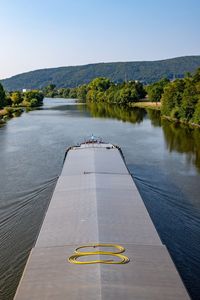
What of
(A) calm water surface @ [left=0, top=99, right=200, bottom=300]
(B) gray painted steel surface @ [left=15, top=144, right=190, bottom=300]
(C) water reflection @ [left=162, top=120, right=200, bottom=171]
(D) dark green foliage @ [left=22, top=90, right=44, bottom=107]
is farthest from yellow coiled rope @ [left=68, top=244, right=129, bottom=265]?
(D) dark green foliage @ [left=22, top=90, right=44, bottom=107]

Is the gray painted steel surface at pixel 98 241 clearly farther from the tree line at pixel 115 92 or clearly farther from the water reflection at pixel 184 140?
the tree line at pixel 115 92

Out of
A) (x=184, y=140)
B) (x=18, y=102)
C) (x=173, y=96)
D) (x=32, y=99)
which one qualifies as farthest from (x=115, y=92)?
(x=184, y=140)

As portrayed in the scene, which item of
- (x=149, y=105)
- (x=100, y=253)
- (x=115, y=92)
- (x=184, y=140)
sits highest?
(x=115, y=92)

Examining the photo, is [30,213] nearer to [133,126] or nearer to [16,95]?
[133,126]

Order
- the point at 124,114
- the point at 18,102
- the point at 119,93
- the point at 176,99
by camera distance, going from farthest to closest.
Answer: the point at 119,93, the point at 18,102, the point at 124,114, the point at 176,99

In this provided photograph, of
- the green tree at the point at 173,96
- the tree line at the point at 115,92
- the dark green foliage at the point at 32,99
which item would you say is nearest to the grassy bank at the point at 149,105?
the tree line at the point at 115,92

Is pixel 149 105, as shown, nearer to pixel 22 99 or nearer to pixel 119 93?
pixel 119 93
